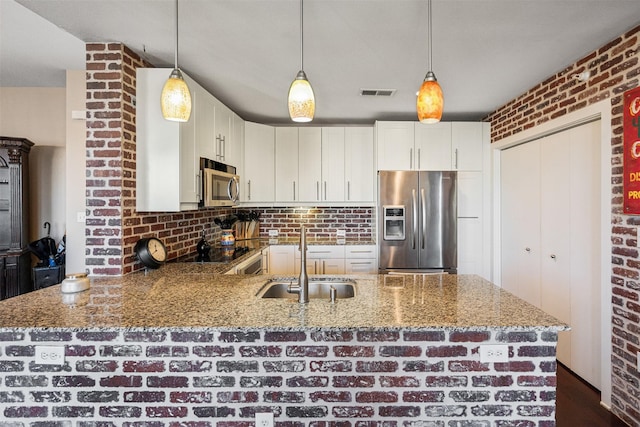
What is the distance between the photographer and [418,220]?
3852 mm

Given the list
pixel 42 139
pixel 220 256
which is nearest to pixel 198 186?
pixel 220 256

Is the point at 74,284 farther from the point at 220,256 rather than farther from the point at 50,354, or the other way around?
the point at 220,256

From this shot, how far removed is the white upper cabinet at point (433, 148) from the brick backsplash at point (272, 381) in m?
2.87

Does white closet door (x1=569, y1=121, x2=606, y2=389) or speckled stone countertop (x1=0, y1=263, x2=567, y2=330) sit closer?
speckled stone countertop (x1=0, y1=263, x2=567, y2=330)

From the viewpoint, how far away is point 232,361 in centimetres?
139

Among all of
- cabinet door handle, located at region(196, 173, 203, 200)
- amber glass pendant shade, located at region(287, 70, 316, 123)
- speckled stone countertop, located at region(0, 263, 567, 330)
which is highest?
amber glass pendant shade, located at region(287, 70, 316, 123)

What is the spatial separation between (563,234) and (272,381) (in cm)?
272

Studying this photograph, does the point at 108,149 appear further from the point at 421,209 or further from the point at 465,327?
the point at 421,209

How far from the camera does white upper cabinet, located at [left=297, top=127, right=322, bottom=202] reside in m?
4.27

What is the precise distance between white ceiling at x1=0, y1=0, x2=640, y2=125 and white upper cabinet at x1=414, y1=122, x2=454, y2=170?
2.18 ft

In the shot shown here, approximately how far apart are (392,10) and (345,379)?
1.94 m

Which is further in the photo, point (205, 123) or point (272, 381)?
point (205, 123)

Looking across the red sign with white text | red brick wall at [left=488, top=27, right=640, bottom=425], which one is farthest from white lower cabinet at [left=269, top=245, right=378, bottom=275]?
the red sign with white text

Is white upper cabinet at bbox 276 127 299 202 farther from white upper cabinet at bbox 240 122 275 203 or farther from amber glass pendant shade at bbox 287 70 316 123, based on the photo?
amber glass pendant shade at bbox 287 70 316 123
